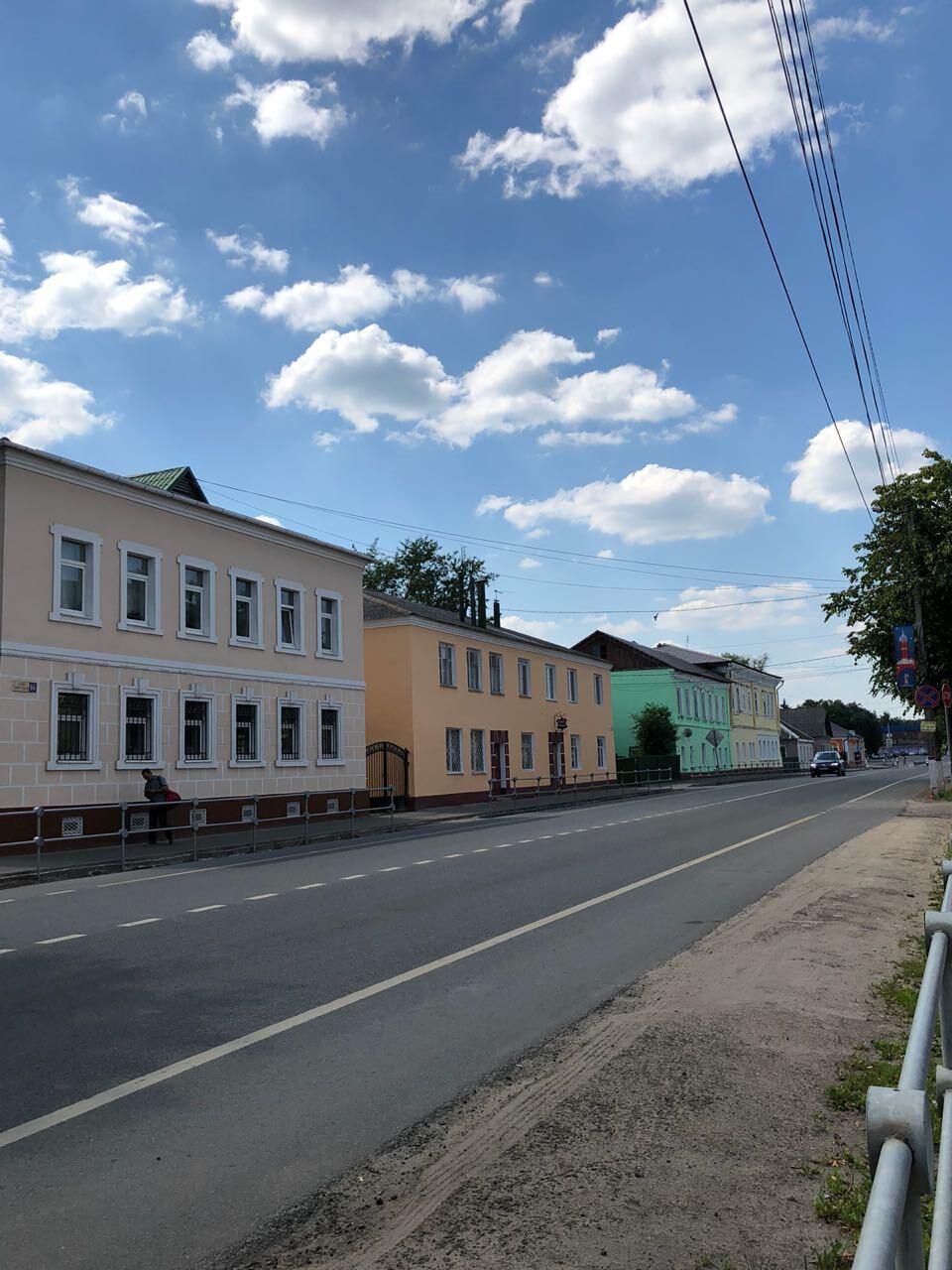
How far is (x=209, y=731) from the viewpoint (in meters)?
26.2

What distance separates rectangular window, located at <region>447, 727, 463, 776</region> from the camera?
3903 cm

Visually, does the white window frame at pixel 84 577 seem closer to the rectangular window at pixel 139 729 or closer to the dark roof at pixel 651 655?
the rectangular window at pixel 139 729

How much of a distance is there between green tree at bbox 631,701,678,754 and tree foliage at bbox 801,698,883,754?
11031 cm

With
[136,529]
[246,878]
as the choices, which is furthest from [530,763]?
[246,878]

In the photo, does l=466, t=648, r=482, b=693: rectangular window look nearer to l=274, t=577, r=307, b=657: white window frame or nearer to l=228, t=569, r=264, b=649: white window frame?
l=274, t=577, r=307, b=657: white window frame

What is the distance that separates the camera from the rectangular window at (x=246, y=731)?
27131 mm

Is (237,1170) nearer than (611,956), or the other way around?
(237,1170)

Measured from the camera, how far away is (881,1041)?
231 inches

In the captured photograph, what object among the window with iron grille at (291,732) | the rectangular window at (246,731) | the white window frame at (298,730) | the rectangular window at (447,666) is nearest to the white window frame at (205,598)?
the rectangular window at (246,731)

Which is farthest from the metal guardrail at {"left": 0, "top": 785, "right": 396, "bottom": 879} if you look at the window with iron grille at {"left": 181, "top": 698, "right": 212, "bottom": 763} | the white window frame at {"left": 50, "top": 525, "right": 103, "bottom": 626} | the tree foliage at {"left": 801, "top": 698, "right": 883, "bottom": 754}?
the tree foliage at {"left": 801, "top": 698, "right": 883, "bottom": 754}

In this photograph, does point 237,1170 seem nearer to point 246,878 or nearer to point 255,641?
point 246,878

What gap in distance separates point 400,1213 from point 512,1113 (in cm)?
113

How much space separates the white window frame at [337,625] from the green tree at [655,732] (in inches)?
1385

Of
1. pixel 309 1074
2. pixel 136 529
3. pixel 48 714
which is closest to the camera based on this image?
pixel 309 1074
